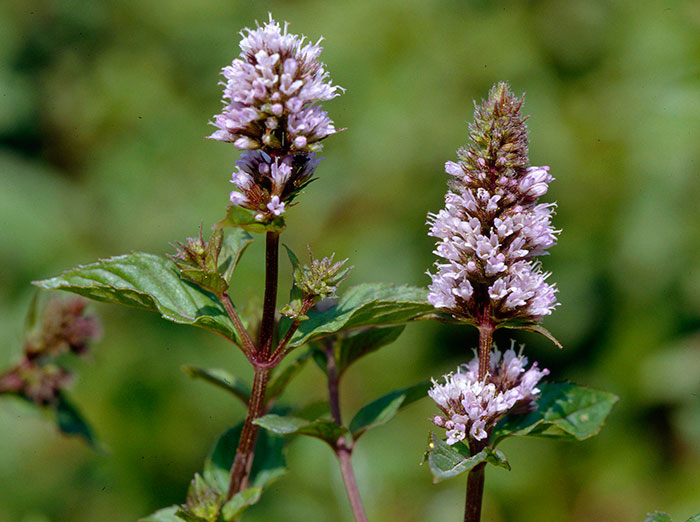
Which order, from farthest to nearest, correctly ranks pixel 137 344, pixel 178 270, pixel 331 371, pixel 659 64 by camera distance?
1. pixel 137 344
2. pixel 659 64
3. pixel 331 371
4. pixel 178 270

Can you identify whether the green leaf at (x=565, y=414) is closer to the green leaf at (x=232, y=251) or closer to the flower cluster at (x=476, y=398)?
the flower cluster at (x=476, y=398)

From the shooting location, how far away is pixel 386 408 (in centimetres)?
185

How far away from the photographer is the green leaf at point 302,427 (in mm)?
1595

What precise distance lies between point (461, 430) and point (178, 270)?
0.75m

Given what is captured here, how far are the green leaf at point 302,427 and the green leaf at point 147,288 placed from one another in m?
0.20

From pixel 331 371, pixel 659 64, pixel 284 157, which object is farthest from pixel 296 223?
pixel 284 157

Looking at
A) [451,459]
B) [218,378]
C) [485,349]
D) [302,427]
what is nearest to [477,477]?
[451,459]

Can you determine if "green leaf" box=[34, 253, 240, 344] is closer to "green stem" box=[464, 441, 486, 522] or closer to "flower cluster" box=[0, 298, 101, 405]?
"green stem" box=[464, 441, 486, 522]

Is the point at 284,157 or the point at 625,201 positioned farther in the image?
the point at 625,201

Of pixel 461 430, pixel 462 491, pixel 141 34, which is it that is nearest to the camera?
pixel 461 430

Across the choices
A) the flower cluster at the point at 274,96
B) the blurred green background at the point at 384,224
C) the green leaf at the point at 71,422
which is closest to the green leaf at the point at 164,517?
the flower cluster at the point at 274,96

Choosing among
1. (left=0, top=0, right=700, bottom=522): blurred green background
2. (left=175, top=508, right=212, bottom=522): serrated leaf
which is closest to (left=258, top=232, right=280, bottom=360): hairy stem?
(left=175, top=508, right=212, bottom=522): serrated leaf

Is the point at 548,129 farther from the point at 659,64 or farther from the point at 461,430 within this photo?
the point at 461,430

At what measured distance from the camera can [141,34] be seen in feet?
18.7
